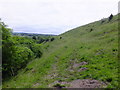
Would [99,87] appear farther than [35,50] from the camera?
No

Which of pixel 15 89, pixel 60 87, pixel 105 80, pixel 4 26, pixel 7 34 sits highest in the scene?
pixel 4 26

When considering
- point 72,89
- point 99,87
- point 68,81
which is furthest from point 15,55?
point 99,87

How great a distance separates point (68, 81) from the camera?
→ 11773 mm

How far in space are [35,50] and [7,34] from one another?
22.1 metres

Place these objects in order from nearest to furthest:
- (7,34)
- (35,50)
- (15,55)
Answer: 1. (7,34)
2. (15,55)
3. (35,50)

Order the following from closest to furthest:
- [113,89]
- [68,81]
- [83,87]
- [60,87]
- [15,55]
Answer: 1. [113,89]
2. [83,87]
3. [60,87]
4. [68,81]
5. [15,55]

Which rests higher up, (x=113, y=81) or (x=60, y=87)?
(x=113, y=81)

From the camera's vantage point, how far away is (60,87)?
10594 millimetres

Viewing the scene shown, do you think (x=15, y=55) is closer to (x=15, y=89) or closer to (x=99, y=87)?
(x=15, y=89)

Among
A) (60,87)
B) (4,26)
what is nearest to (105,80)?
(60,87)

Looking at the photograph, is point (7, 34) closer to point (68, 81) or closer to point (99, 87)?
point (68, 81)

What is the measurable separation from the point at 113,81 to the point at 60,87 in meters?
4.97

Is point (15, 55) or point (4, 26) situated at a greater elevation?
point (4, 26)

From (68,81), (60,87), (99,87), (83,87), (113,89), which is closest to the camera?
(113,89)
